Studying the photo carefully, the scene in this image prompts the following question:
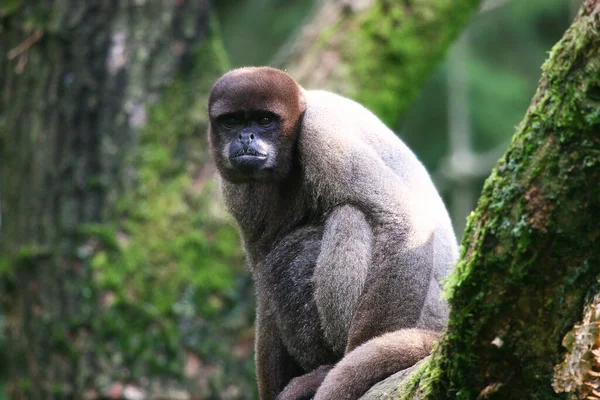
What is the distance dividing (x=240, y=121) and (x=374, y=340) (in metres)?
2.02

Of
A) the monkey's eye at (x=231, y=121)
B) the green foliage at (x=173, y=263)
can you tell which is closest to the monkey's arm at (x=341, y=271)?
the monkey's eye at (x=231, y=121)

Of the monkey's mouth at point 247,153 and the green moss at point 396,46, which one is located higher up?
the green moss at point 396,46

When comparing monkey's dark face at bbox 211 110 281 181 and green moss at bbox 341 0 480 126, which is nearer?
monkey's dark face at bbox 211 110 281 181

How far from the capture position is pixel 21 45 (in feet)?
26.8

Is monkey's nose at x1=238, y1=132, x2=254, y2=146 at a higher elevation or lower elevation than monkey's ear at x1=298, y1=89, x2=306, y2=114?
lower

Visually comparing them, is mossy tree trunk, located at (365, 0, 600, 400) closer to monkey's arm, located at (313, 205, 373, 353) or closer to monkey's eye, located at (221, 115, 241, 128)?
monkey's arm, located at (313, 205, 373, 353)

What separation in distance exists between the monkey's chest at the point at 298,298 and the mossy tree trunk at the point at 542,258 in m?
1.90

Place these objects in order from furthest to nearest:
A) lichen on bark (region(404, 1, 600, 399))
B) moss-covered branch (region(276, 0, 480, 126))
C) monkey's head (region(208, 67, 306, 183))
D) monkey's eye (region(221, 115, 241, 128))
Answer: moss-covered branch (region(276, 0, 480, 126)) < monkey's eye (region(221, 115, 241, 128)) < monkey's head (region(208, 67, 306, 183)) < lichen on bark (region(404, 1, 600, 399))

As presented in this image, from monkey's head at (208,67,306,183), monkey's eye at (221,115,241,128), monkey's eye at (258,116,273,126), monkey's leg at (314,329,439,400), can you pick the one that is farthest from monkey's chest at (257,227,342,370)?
monkey's eye at (221,115,241,128)

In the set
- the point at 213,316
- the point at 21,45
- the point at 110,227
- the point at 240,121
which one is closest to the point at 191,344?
the point at 213,316

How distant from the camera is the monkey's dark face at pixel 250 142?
211 inches

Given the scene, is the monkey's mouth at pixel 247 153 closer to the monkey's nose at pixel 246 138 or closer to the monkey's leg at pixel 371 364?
the monkey's nose at pixel 246 138

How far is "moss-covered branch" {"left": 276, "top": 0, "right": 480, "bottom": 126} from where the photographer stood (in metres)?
8.49

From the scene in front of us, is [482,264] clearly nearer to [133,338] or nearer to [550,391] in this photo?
[550,391]
